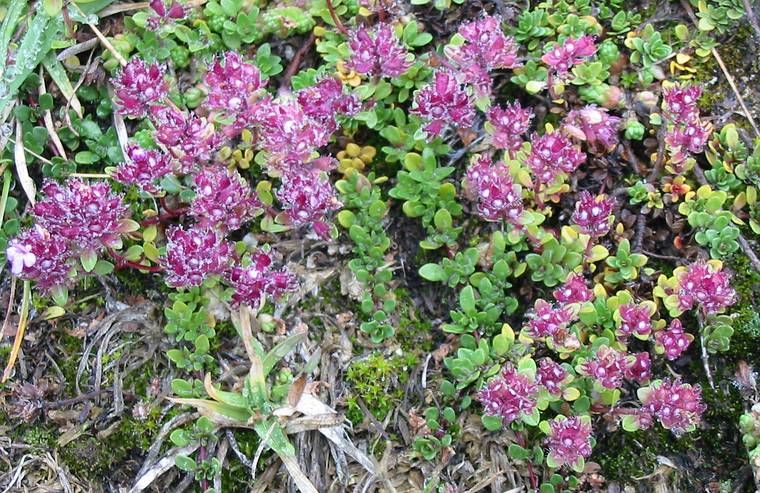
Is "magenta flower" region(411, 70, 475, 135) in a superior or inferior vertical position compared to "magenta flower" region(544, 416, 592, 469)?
superior

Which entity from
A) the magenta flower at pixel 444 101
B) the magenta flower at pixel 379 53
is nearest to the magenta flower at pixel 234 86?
the magenta flower at pixel 379 53

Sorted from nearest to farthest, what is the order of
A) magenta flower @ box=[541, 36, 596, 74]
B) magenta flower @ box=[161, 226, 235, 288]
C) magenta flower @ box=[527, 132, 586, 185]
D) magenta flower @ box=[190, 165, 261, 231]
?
magenta flower @ box=[161, 226, 235, 288], magenta flower @ box=[190, 165, 261, 231], magenta flower @ box=[527, 132, 586, 185], magenta flower @ box=[541, 36, 596, 74]

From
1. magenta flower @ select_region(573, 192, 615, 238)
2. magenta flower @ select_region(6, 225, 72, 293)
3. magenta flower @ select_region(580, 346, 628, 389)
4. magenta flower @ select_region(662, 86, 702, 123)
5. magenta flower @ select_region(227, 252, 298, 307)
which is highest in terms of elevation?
magenta flower @ select_region(6, 225, 72, 293)

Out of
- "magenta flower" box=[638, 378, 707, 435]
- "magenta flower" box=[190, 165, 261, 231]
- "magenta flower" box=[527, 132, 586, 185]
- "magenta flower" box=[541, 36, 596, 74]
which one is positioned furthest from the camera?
"magenta flower" box=[541, 36, 596, 74]

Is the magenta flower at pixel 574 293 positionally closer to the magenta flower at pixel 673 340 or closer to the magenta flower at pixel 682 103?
the magenta flower at pixel 673 340

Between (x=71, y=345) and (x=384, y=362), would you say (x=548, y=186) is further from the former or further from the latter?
(x=71, y=345)

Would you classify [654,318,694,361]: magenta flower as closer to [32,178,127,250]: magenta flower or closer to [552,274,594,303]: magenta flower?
[552,274,594,303]: magenta flower

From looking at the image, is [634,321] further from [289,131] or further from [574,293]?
[289,131]

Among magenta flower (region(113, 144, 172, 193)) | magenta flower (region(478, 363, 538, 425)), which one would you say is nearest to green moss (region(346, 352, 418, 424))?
magenta flower (region(478, 363, 538, 425))
